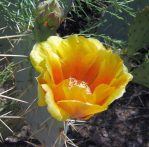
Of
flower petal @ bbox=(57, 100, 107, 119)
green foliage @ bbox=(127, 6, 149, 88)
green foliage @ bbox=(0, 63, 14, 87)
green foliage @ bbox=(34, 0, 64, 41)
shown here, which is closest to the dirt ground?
green foliage @ bbox=(0, 63, 14, 87)

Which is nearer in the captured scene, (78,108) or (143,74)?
(78,108)

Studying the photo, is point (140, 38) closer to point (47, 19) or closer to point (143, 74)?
point (143, 74)

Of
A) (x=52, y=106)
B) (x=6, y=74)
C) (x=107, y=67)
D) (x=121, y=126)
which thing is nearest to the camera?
(x=52, y=106)

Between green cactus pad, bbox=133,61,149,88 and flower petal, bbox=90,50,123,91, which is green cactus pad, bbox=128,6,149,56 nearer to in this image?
green cactus pad, bbox=133,61,149,88

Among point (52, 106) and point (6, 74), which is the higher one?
point (52, 106)

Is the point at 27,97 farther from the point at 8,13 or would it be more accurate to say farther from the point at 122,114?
the point at 122,114

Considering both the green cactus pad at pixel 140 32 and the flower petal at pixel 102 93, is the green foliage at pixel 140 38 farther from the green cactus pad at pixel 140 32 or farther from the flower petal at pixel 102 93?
the flower petal at pixel 102 93

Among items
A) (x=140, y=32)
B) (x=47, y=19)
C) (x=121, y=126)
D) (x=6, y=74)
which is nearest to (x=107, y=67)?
(x=47, y=19)

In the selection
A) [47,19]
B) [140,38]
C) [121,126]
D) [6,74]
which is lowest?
[121,126]
